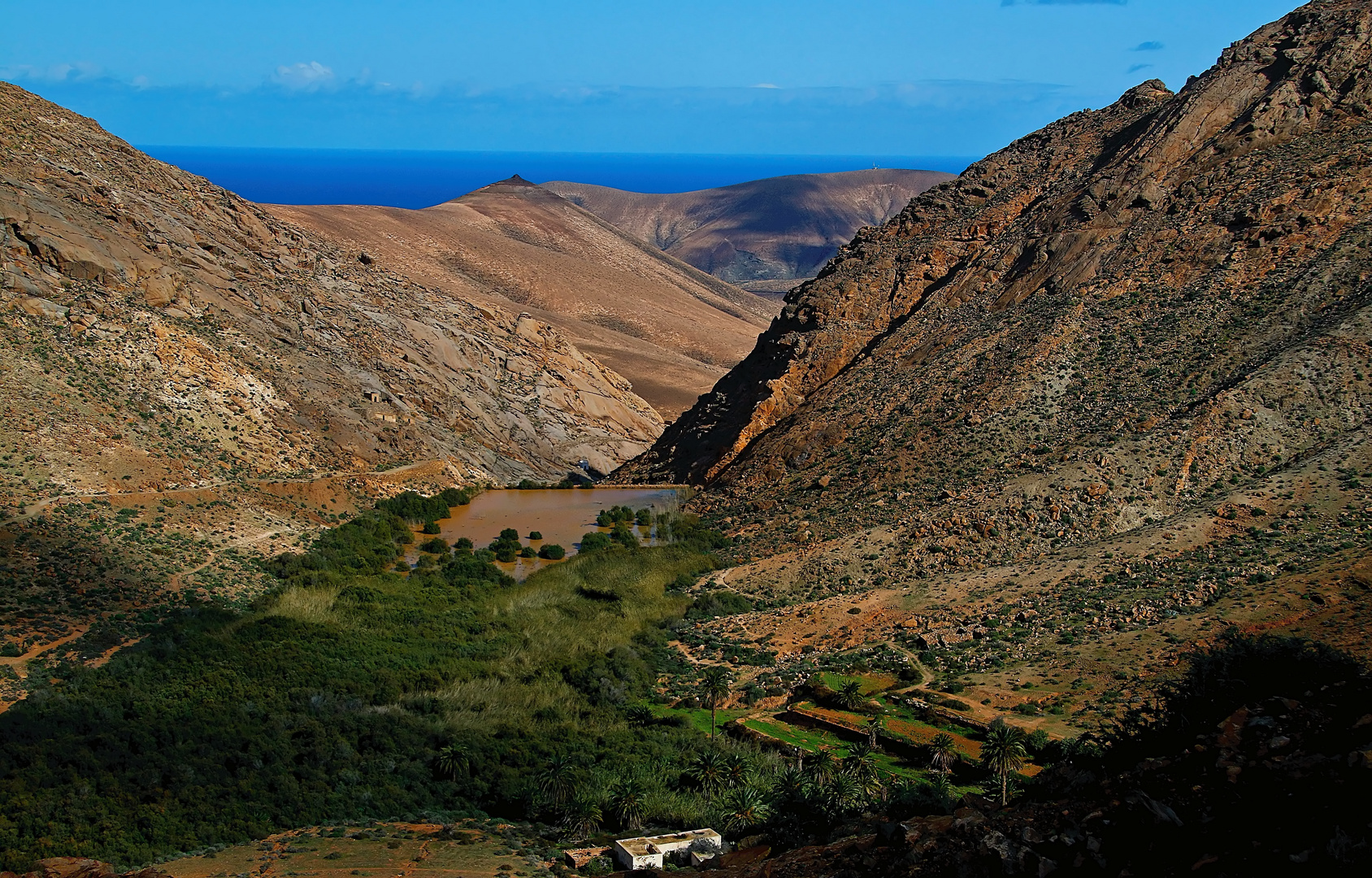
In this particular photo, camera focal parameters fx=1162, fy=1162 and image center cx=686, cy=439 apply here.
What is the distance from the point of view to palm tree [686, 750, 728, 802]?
78.0 feet

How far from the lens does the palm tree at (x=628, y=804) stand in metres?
22.7

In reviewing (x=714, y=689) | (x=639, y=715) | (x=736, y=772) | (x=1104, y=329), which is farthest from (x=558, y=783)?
(x=1104, y=329)

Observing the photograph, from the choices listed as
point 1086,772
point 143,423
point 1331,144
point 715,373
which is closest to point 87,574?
point 143,423

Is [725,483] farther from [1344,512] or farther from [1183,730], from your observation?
[1183,730]

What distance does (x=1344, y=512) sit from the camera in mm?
28500

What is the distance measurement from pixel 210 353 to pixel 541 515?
13890 mm

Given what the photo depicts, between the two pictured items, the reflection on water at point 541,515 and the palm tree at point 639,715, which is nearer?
the palm tree at point 639,715

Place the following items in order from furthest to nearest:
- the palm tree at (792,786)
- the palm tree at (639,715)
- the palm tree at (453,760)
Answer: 1. the palm tree at (639,715)
2. the palm tree at (453,760)
3. the palm tree at (792,786)

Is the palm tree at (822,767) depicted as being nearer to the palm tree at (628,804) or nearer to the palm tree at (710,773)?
the palm tree at (710,773)

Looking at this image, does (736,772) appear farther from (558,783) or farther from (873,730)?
(558,783)

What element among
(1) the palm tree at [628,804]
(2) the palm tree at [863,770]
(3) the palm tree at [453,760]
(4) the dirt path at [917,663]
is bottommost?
(3) the palm tree at [453,760]

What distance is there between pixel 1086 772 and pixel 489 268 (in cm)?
8887

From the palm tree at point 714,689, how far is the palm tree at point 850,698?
287 cm

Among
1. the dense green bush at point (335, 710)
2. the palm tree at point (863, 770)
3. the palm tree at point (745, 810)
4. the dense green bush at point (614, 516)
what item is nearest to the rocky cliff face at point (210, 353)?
the dense green bush at point (335, 710)
